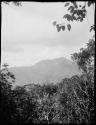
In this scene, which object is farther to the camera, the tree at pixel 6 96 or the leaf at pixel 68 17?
the leaf at pixel 68 17

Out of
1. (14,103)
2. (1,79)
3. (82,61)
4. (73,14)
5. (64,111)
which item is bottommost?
(64,111)

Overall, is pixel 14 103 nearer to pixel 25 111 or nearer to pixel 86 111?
pixel 25 111

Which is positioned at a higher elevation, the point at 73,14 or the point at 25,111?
the point at 73,14

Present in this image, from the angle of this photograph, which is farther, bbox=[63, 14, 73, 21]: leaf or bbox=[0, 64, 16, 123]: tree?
bbox=[63, 14, 73, 21]: leaf

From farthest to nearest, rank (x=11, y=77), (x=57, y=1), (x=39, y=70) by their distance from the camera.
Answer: (x=39, y=70), (x=11, y=77), (x=57, y=1)

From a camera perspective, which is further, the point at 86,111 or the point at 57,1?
the point at 86,111

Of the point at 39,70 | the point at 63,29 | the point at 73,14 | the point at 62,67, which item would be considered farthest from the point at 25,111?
the point at 39,70

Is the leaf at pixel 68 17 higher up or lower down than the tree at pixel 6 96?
higher up

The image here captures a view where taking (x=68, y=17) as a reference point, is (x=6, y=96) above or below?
below

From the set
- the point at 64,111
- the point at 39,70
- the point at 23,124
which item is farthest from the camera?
the point at 39,70

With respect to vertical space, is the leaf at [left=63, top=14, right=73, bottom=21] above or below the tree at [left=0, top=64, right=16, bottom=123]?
above

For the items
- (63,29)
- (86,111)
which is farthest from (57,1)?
(86,111)
